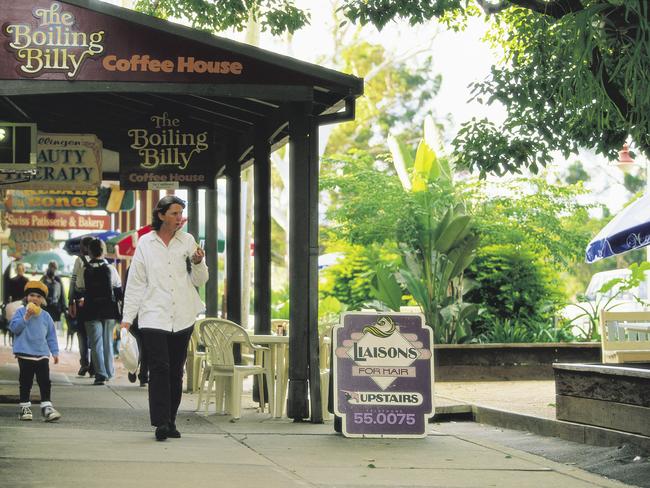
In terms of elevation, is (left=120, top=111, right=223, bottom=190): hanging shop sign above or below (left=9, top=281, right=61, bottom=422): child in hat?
above

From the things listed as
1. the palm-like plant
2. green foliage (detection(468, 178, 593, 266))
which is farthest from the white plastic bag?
green foliage (detection(468, 178, 593, 266))

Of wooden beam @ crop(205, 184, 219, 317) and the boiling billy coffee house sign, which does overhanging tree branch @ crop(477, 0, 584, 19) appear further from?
wooden beam @ crop(205, 184, 219, 317)

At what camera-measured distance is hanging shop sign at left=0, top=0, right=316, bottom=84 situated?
34.0 ft

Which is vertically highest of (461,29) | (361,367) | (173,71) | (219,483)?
(461,29)

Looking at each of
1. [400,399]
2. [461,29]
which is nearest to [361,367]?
[400,399]

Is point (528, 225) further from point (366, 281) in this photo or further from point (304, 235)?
point (304, 235)

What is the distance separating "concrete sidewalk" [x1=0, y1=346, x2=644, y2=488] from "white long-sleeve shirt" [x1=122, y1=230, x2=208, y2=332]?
0.97 m

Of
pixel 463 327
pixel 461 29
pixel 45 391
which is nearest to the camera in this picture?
pixel 45 391

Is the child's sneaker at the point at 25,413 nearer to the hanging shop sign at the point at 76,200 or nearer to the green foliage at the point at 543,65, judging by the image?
the green foliage at the point at 543,65

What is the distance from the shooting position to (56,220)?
3203 centimetres

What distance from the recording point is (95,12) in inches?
414

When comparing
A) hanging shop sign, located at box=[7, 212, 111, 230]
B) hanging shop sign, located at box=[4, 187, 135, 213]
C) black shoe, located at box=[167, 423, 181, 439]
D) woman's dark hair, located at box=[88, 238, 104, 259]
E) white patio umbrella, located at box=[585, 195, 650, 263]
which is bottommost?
black shoe, located at box=[167, 423, 181, 439]

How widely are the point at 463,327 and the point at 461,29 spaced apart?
5480 mm

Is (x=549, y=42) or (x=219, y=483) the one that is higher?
(x=549, y=42)
